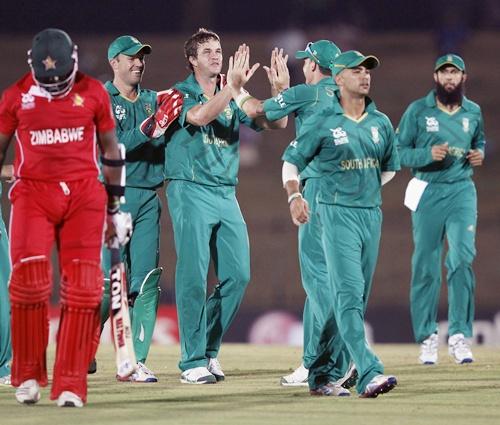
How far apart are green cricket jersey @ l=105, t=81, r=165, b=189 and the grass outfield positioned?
131cm

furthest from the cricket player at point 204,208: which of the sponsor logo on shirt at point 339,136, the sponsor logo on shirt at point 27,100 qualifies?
the sponsor logo on shirt at point 27,100

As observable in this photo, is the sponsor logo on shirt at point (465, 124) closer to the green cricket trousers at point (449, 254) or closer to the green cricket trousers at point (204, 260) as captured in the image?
the green cricket trousers at point (449, 254)

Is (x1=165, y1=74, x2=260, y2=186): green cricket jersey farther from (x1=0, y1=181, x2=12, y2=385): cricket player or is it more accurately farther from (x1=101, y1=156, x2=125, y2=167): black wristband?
(x1=101, y1=156, x2=125, y2=167): black wristband

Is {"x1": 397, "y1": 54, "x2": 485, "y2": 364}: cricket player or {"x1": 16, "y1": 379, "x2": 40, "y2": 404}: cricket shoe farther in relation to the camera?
{"x1": 397, "y1": 54, "x2": 485, "y2": 364}: cricket player

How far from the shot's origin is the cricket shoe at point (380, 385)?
6.92 metres

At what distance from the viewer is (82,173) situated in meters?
6.73

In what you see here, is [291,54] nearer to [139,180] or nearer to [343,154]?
[139,180]

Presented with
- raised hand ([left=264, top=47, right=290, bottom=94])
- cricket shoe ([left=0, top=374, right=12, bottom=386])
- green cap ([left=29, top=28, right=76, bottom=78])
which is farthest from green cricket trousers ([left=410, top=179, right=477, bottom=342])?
green cap ([left=29, top=28, right=76, bottom=78])

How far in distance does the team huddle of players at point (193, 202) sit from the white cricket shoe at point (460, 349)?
0.06 feet

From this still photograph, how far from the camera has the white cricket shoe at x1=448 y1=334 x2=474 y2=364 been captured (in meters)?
10.1

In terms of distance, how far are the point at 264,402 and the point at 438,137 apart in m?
4.05

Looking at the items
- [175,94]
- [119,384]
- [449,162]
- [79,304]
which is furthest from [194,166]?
[449,162]

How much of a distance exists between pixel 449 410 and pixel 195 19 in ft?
44.0

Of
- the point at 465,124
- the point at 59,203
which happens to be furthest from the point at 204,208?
the point at 465,124
